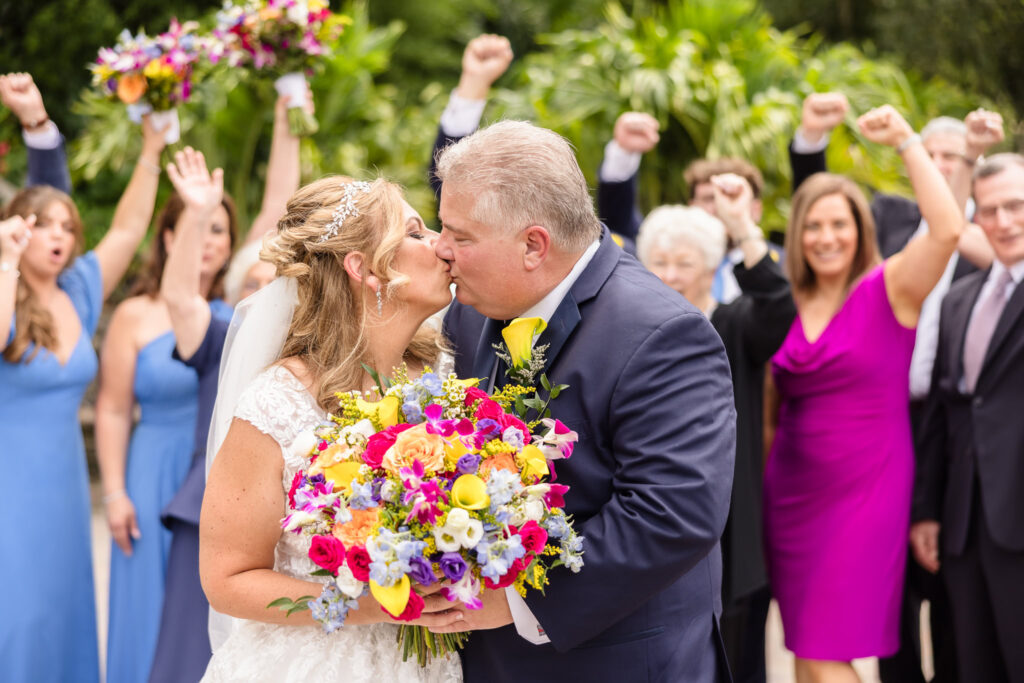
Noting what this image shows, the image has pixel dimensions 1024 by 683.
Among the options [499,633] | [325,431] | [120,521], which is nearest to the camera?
[325,431]

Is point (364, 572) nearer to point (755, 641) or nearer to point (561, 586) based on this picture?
point (561, 586)

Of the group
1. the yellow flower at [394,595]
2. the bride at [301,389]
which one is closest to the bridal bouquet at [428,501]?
the yellow flower at [394,595]

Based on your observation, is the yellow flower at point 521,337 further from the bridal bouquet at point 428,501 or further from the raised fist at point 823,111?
the raised fist at point 823,111

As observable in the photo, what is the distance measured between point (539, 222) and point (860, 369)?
83.9 inches

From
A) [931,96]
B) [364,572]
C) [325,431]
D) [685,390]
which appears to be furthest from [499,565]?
[931,96]

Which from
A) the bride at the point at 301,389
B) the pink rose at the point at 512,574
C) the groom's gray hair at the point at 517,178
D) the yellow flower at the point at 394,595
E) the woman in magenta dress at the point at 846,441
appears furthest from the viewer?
the woman in magenta dress at the point at 846,441

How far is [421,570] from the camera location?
2.02 m

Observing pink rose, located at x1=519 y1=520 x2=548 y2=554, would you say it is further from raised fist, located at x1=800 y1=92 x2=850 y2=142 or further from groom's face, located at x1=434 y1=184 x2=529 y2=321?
raised fist, located at x1=800 y1=92 x2=850 y2=142

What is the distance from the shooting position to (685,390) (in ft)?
7.89

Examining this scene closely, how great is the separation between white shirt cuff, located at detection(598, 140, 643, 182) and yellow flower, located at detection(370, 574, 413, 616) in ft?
10.8

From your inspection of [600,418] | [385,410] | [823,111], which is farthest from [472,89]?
[385,410]

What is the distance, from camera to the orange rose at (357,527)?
2.08 metres

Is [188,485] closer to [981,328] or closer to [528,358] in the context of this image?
[528,358]

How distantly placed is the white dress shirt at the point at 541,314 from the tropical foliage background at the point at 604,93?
6.55m
